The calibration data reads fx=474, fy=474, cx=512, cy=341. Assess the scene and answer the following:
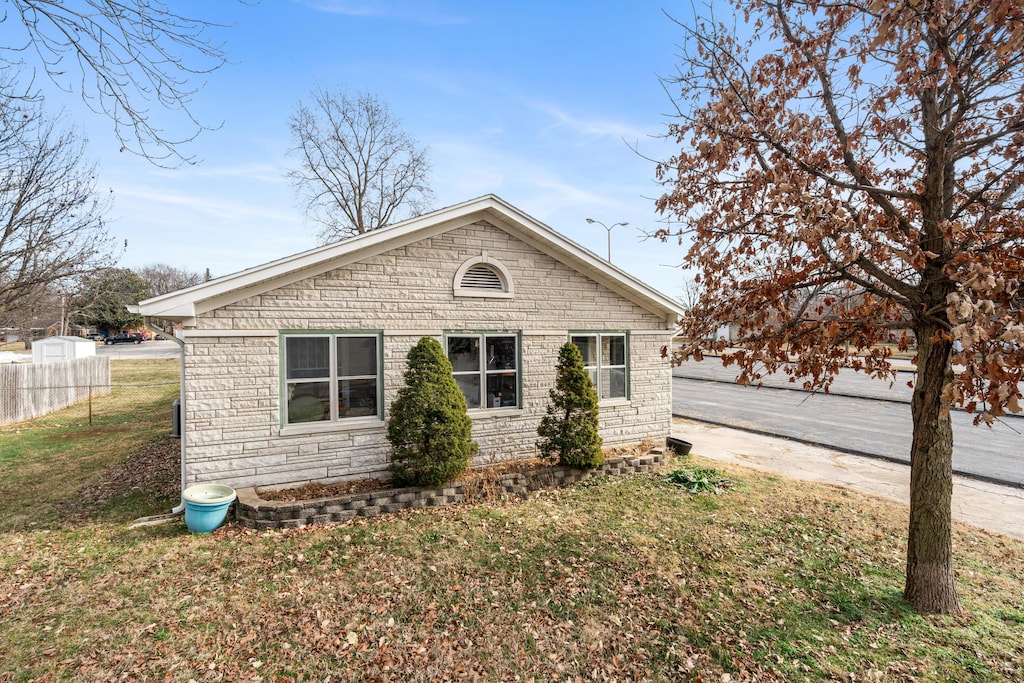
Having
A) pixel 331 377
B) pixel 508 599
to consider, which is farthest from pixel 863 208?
pixel 331 377

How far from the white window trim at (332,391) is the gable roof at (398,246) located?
981 mm

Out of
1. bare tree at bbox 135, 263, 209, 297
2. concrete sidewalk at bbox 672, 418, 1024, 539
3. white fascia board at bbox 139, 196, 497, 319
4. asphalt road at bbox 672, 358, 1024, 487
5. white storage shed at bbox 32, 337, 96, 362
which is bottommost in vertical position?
concrete sidewalk at bbox 672, 418, 1024, 539

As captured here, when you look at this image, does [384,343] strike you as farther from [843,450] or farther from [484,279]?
[843,450]

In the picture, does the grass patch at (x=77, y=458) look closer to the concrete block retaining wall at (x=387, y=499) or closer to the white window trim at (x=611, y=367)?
the concrete block retaining wall at (x=387, y=499)

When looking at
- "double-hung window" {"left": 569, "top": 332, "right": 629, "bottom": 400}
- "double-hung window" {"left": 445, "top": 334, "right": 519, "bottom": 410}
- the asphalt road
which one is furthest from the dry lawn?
"double-hung window" {"left": 569, "top": 332, "right": 629, "bottom": 400}

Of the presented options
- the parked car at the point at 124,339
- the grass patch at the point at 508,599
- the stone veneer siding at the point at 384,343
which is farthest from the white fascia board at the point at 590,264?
the parked car at the point at 124,339

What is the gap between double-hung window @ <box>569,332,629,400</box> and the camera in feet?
34.1

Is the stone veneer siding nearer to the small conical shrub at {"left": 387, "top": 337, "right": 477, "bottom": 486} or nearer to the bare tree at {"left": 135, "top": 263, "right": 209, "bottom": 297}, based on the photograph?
the small conical shrub at {"left": 387, "top": 337, "right": 477, "bottom": 486}

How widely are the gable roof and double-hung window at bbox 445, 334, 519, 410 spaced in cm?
A: 204

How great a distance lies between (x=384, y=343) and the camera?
8.38 m

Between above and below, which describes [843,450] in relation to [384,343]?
below

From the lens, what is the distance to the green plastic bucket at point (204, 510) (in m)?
6.55

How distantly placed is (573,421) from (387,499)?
11.7 feet

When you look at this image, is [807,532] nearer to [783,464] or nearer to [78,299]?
[783,464]
